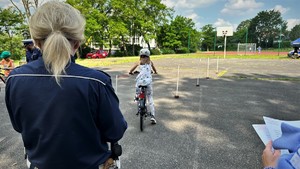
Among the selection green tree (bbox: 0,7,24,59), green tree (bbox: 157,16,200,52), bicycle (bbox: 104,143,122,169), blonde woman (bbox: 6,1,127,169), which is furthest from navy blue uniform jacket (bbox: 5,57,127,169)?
green tree (bbox: 157,16,200,52)

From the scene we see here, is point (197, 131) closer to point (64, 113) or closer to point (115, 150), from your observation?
point (115, 150)

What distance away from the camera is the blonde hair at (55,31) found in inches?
47.8

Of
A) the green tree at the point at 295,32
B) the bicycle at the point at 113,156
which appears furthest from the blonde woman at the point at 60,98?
the green tree at the point at 295,32

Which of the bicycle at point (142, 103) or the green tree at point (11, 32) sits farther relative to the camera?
the green tree at point (11, 32)

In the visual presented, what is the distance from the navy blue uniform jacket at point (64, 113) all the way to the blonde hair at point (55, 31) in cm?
5

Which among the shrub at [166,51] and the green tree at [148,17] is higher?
the green tree at [148,17]

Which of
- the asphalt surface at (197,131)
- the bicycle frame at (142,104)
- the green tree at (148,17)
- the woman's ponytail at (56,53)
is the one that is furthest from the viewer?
the green tree at (148,17)

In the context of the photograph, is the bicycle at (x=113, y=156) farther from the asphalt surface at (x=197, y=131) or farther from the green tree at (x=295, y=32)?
the green tree at (x=295, y=32)

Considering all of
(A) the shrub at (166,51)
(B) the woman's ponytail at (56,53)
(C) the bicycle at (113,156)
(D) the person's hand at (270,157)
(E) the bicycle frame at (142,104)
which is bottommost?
(E) the bicycle frame at (142,104)

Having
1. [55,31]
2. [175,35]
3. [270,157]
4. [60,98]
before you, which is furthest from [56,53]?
[175,35]

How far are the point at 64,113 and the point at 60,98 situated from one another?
9 cm

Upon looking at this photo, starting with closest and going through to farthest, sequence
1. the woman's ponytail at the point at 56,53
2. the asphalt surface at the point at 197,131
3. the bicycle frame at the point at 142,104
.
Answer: the woman's ponytail at the point at 56,53 → the asphalt surface at the point at 197,131 → the bicycle frame at the point at 142,104

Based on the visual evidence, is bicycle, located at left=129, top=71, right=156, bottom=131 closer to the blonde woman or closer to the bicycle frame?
the bicycle frame

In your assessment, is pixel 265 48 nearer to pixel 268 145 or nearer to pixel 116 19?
pixel 116 19
